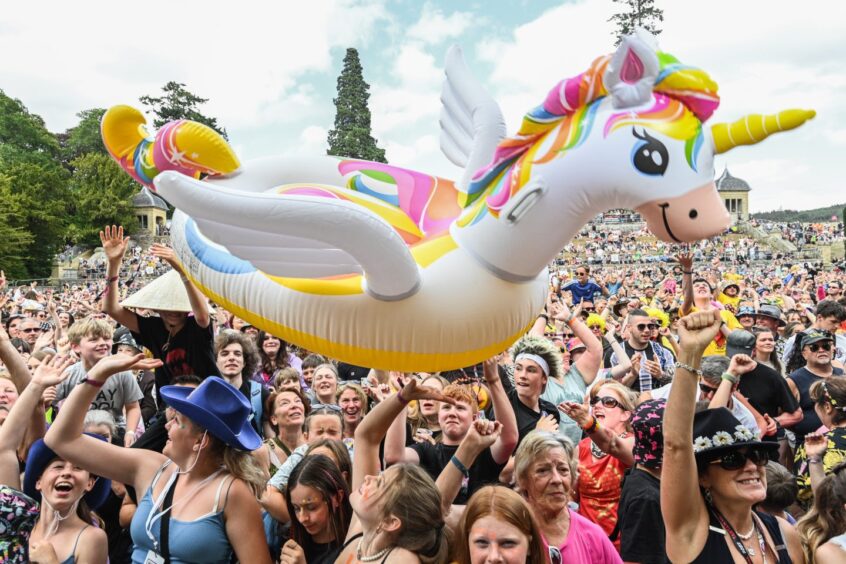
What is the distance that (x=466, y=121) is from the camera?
2.77 metres

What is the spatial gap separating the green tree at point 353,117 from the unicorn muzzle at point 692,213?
4635 centimetres

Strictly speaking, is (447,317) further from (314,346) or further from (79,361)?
(79,361)

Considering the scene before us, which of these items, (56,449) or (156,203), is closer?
(56,449)

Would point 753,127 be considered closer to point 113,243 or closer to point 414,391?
point 414,391

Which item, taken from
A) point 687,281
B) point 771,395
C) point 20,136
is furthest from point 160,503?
point 20,136

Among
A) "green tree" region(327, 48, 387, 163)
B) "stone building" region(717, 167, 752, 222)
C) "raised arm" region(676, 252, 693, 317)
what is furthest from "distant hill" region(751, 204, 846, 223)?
"raised arm" region(676, 252, 693, 317)

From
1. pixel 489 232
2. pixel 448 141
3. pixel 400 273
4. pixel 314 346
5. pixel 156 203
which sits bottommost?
pixel 314 346

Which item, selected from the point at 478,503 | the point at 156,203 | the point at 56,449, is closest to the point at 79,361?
the point at 56,449

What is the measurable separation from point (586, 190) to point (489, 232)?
0.34m

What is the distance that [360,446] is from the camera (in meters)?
2.66

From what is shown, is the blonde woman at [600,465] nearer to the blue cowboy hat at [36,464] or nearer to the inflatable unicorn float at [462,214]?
the inflatable unicorn float at [462,214]

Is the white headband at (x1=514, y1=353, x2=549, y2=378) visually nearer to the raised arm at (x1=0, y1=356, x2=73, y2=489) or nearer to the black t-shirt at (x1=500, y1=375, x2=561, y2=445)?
the black t-shirt at (x1=500, y1=375, x2=561, y2=445)

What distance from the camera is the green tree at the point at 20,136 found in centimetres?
4537

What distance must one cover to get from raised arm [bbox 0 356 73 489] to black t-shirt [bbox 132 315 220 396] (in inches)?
39.3
